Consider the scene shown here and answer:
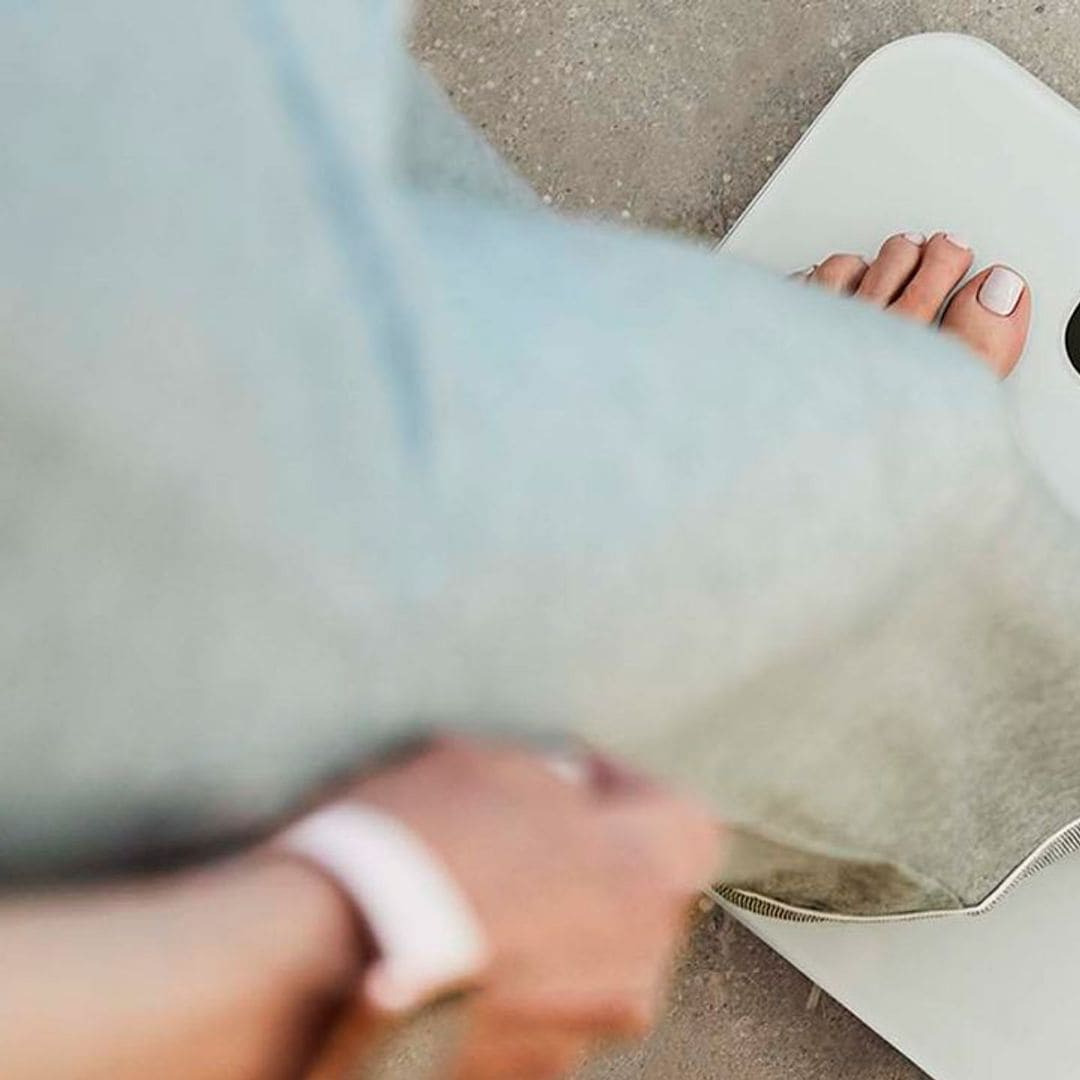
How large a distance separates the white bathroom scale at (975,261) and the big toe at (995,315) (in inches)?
0.4

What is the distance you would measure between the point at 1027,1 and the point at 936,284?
304mm

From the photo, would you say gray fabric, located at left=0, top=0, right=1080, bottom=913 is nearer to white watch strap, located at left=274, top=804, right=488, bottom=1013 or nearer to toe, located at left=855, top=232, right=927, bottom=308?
white watch strap, located at left=274, top=804, right=488, bottom=1013

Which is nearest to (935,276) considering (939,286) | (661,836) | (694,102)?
(939,286)

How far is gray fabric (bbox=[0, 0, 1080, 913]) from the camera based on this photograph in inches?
16.2

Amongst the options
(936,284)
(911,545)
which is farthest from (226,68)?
(936,284)

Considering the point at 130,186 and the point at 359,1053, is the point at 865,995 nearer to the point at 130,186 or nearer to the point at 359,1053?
the point at 359,1053

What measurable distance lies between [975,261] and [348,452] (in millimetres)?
558

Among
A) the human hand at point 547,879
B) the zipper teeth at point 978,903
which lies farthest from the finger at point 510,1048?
the zipper teeth at point 978,903

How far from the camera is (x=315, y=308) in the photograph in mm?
429

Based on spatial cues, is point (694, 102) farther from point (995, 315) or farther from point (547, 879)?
point (547, 879)

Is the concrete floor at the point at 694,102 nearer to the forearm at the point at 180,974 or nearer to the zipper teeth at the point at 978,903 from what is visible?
the zipper teeth at the point at 978,903

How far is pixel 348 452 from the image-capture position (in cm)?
43

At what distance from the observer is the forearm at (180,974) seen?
1.20 feet

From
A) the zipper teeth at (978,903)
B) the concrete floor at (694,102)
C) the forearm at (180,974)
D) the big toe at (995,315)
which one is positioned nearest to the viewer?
the forearm at (180,974)
